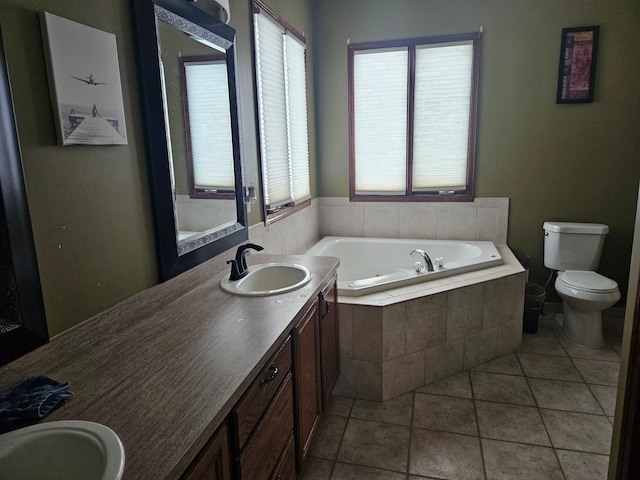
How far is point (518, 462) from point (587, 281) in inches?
62.8

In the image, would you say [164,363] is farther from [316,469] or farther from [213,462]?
[316,469]

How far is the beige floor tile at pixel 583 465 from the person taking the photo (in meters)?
1.84

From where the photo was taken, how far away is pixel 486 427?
2.19 m

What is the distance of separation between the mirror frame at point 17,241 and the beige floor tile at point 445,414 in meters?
1.84

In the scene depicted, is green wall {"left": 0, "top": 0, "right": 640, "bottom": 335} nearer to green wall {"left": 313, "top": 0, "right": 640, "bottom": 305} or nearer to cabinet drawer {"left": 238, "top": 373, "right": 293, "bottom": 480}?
green wall {"left": 313, "top": 0, "right": 640, "bottom": 305}

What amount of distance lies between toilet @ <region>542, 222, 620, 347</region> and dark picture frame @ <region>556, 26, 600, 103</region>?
3.22 feet

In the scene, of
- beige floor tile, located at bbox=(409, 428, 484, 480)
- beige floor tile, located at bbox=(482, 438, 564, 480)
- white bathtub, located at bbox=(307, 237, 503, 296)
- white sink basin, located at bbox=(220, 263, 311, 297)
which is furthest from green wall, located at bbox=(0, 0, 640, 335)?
beige floor tile, located at bbox=(482, 438, 564, 480)

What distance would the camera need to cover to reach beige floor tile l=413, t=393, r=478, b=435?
86.7 inches

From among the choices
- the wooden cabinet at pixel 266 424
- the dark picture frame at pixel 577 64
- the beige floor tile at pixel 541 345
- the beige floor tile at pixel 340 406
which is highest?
the dark picture frame at pixel 577 64

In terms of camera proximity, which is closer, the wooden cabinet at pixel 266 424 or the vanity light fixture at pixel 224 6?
the wooden cabinet at pixel 266 424

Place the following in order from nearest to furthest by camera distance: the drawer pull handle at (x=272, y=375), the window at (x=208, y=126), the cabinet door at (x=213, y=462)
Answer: the cabinet door at (x=213, y=462)
the drawer pull handle at (x=272, y=375)
the window at (x=208, y=126)

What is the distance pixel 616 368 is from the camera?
270 centimetres

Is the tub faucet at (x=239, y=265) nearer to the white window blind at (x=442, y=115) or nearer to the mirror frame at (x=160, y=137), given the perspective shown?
the mirror frame at (x=160, y=137)

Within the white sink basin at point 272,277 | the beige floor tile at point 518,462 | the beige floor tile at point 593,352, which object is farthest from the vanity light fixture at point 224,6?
the beige floor tile at point 593,352
